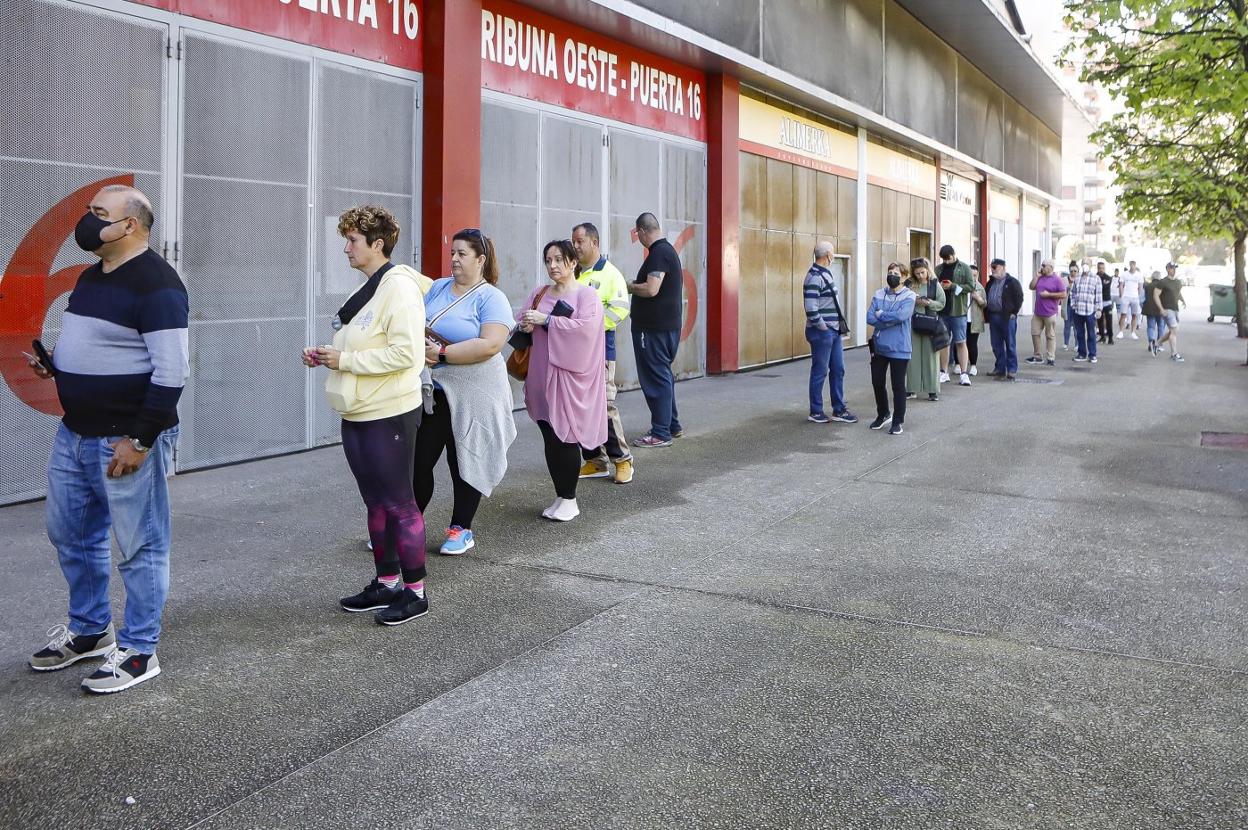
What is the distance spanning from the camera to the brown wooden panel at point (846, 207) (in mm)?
23016

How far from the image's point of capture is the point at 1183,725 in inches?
163

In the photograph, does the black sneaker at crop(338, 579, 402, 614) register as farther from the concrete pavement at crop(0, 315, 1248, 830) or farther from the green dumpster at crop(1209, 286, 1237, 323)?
the green dumpster at crop(1209, 286, 1237, 323)

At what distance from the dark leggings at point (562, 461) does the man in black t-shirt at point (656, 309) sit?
306 cm

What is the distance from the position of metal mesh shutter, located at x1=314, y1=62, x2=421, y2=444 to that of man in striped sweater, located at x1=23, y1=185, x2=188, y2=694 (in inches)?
233

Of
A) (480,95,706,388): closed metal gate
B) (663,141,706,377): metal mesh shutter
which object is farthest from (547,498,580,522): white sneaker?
(663,141,706,377): metal mesh shutter

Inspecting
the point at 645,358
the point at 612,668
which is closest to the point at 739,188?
the point at 645,358

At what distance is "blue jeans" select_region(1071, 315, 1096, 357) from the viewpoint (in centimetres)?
2133

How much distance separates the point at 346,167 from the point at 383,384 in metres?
6.01

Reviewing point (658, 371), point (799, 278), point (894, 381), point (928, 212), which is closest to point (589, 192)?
point (658, 371)

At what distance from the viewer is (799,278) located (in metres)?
21.2

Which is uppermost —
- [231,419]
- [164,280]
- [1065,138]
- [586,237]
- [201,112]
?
[1065,138]

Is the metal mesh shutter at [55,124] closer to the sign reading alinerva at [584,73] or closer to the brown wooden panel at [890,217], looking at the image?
the sign reading alinerva at [584,73]

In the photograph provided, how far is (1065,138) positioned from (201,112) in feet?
154

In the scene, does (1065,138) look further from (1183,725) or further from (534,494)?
(1183,725)
